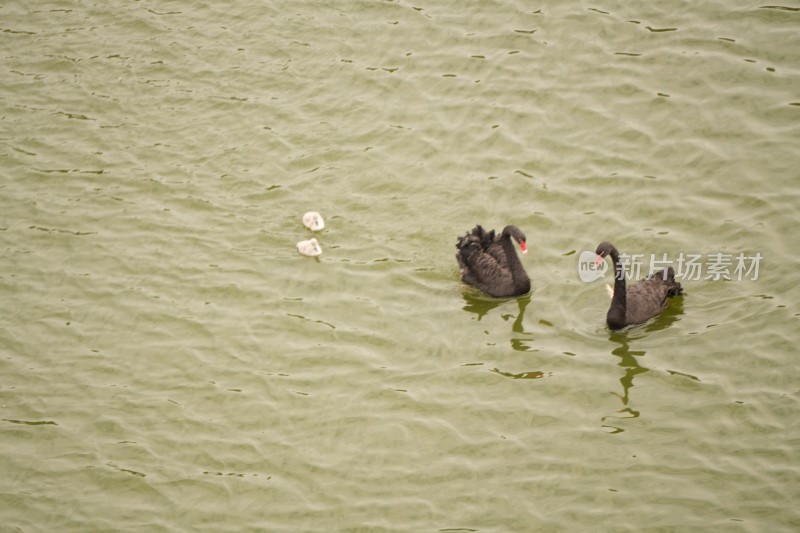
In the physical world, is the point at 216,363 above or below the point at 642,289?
below

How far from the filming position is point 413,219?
40.0ft

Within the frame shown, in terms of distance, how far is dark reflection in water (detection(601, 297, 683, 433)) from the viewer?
31.2 ft

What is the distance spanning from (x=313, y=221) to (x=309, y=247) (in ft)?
1.34

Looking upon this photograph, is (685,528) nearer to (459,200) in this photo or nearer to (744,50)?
(459,200)

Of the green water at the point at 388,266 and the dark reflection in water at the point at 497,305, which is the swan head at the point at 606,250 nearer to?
the green water at the point at 388,266

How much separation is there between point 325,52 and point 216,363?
651 cm

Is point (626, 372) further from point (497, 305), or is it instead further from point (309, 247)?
point (309, 247)

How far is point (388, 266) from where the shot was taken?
11617mm

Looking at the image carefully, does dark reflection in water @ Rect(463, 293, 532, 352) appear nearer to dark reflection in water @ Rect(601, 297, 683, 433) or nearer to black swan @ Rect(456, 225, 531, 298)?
black swan @ Rect(456, 225, 531, 298)

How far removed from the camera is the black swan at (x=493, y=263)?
10984 mm

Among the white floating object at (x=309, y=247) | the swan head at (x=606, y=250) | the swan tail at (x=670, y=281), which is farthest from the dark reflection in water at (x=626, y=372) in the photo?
the white floating object at (x=309, y=247)

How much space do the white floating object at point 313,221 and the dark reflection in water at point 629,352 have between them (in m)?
4.06

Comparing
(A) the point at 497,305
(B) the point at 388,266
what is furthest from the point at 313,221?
(A) the point at 497,305

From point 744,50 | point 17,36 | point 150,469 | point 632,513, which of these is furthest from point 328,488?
point 17,36
